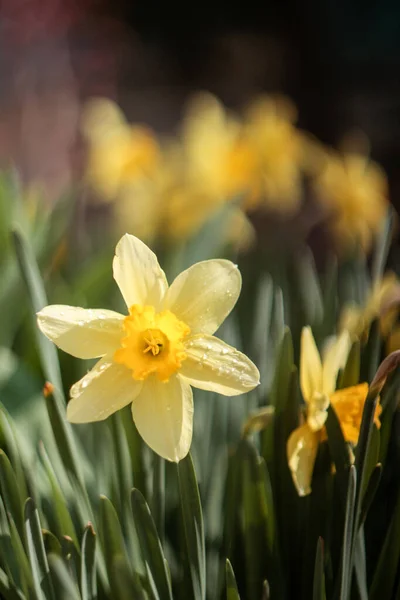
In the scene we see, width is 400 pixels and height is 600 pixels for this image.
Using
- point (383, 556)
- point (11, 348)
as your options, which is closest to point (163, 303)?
point (383, 556)

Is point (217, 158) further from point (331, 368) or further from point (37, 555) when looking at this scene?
point (37, 555)

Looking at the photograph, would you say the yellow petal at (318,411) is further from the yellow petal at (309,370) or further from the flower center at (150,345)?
the flower center at (150,345)

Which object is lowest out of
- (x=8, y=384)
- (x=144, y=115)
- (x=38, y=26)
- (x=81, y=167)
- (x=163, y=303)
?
(x=8, y=384)

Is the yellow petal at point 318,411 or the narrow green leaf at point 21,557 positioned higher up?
the yellow petal at point 318,411

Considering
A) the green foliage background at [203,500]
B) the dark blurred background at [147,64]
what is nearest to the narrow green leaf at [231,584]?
the green foliage background at [203,500]

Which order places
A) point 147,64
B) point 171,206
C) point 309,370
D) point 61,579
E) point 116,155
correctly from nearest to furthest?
point 61,579 → point 309,370 → point 171,206 → point 116,155 → point 147,64

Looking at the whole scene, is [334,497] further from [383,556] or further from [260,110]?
[260,110]

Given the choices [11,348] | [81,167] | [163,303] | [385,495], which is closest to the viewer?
[163,303]

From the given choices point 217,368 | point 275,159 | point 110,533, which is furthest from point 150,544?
point 275,159
